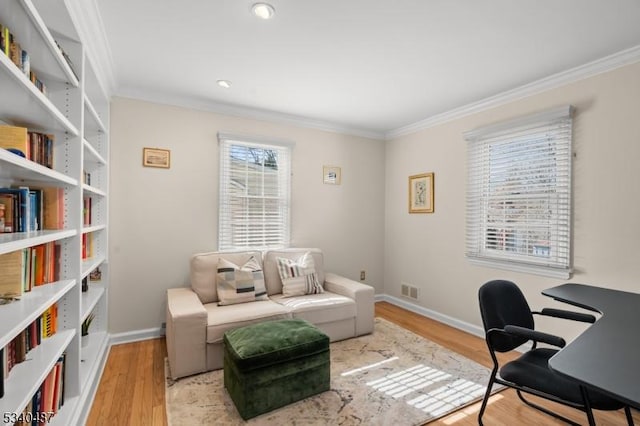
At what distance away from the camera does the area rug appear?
1.99 m

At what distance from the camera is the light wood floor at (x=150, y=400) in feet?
6.51

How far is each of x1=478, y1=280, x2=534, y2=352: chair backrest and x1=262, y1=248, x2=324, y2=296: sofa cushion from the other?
2.04 metres

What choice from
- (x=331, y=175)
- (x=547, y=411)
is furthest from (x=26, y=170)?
(x=331, y=175)

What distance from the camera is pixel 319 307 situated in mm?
3027

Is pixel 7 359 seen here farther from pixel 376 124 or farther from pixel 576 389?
pixel 376 124

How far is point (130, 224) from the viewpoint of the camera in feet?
10.3

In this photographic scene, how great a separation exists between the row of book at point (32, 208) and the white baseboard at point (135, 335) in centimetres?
175

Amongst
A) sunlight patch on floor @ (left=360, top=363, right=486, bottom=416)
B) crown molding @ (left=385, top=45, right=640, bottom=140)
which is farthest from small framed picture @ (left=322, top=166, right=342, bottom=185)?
sunlight patch on floor @ (left=360, top=363, right=486, bottom=416)

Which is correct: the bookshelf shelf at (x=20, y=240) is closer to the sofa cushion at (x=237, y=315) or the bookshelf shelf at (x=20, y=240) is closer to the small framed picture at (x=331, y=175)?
the sofa cushion at (x=237, y=315)

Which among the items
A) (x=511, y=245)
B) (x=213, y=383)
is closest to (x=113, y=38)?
(x=213, y=383)

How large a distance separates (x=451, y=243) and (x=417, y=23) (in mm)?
2472

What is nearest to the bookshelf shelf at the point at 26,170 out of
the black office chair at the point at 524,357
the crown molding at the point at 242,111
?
the crown molding at the point at 242,111

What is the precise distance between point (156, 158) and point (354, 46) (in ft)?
7.30

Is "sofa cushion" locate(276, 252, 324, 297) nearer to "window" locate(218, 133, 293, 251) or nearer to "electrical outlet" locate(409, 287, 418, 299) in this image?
"window" locate(218, 133, 293, 251)
